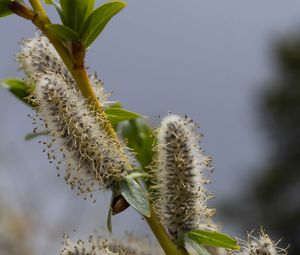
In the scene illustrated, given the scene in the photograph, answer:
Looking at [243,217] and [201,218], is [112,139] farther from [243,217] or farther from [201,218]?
[243,217]

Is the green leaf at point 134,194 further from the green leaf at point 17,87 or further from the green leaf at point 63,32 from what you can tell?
the green leaf at point 17,87

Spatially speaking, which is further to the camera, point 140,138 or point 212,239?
point 140,138

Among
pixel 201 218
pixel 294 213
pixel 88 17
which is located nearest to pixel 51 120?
pixel 88 17

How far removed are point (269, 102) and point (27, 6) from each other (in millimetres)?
24095

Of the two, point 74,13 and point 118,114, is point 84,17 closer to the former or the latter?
point 74,13

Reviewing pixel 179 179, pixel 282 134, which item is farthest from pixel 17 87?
pixel 282 134

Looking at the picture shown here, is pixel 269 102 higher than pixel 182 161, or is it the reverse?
pixel 182 161

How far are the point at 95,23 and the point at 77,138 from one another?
9.4 inches

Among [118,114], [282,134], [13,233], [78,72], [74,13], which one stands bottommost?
[282,134]

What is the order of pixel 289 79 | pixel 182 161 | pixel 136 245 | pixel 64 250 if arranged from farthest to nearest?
pixel 289 79, pixel 136 245, pixel 182 161, pixel 64 250

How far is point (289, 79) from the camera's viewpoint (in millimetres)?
24641

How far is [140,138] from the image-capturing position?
72.4 inches

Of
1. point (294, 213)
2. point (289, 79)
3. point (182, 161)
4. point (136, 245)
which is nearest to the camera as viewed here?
point (182, 161)

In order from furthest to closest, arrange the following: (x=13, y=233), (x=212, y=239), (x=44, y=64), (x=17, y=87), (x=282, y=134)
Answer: (x=282, y=134)
(x=13, y=233)
(x=17, y=87)
(x=44, y=64)
(x=212, y=239)
